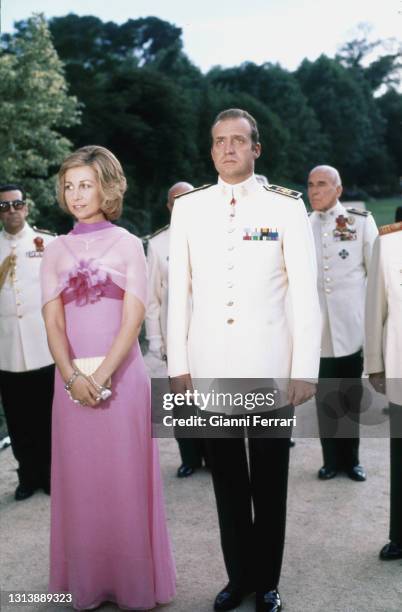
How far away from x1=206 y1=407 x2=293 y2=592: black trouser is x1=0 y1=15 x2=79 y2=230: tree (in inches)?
A: 741

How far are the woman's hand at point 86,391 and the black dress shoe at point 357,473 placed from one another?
2.42 m

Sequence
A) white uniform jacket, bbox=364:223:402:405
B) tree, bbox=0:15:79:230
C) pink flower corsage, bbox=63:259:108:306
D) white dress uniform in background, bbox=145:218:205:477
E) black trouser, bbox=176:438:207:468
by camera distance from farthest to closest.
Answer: tree, bbox=0:15:79:230 < black trouser, bbox=176:438:207:468 < white dress uniform in background, bbox=145:218:205:477 < white uniform jacket, bbox=364:223:402:405 < pink flower corsage, bbox=63:259:108:306

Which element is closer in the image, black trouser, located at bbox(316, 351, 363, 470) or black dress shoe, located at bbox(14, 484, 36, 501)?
black dress shoe, located at bbox(14, 484, 36, 501)

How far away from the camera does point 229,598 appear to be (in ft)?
11.1

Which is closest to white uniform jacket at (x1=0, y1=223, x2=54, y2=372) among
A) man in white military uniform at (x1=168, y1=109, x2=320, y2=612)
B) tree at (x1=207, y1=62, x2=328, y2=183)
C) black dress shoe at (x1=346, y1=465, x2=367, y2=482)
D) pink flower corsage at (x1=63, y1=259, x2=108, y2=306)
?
pink flower corsage at (x1=63, y1=259, x2=108, y2=306)

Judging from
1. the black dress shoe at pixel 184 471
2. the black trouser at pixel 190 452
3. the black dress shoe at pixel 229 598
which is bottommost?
the black dress shoe at pixel 229 598

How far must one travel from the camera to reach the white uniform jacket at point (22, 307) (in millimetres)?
5008

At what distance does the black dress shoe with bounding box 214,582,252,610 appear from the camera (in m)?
3.39

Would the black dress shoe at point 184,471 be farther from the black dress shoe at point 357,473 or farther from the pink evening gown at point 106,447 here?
the pink evening gown at point 106,447

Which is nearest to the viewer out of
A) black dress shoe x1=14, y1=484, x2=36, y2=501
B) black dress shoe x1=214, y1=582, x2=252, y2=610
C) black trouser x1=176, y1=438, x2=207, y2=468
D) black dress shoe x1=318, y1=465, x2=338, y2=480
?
black dress shoe x1=214, y1=582, x2=252, y2=610

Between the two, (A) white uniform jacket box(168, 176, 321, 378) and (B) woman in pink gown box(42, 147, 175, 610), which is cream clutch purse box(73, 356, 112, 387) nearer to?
(B) woman in pink gown box(42, 147, 175, 610)

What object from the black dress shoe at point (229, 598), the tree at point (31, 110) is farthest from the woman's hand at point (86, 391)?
the tree at point (31, 110)

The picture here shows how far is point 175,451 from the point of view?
588 centimetres

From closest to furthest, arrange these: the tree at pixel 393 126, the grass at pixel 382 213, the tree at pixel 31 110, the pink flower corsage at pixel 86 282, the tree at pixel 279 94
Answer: the pink flower corsage at pixel 86 282 < the tree at pixel 31 110 < the grass at pixel 382 213 < the tree at pixel 279 94 < the tree at pixel 393 126
